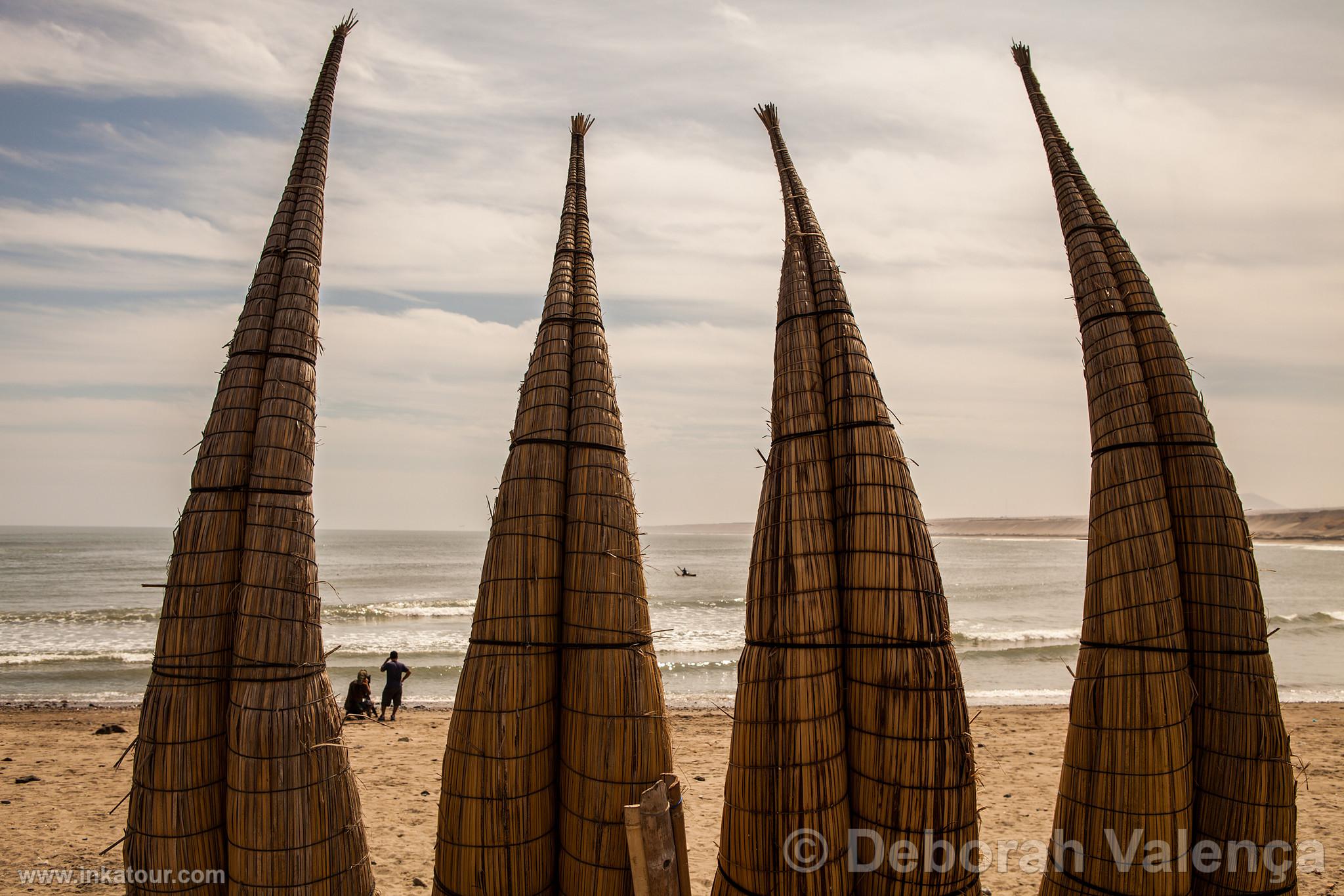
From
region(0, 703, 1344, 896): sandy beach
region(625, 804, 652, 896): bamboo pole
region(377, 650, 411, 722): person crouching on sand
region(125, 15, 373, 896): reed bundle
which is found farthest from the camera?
region(377, 650, 411, 722): person crouching on sand

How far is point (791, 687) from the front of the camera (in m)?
2.92

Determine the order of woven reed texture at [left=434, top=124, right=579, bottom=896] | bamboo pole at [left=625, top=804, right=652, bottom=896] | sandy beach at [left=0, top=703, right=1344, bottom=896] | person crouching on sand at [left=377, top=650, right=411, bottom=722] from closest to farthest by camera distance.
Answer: bamboo pole at [left=625, top=804, right=652, bottom=896] → woven reed texture at [left=434, top=124, right=579, bottom=896] → sandy beach at [left=0, top=703, right=1344, bottom=896] → person crouching on sand at [left=377, top=650, right=411, bottom=722]

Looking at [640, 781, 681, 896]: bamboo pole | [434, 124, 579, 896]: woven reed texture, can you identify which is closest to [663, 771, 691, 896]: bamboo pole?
[640, 781, 681, 896]: bamboo pole

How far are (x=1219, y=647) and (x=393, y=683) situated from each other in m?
12.5

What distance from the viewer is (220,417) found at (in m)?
3.54

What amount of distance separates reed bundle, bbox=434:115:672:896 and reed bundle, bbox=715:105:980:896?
0.49 meters

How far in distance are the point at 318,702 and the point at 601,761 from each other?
138 centimetres

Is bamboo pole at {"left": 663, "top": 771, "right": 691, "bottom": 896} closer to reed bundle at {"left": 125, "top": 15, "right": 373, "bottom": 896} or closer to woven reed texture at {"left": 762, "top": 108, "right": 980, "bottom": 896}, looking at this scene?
woven reed texture at {"left": 762, "top": 108, "right": 980, "bottom": 896}

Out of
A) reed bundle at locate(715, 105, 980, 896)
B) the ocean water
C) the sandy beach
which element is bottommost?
the ocean water

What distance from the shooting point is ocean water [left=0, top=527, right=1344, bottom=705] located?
1717 centimetres

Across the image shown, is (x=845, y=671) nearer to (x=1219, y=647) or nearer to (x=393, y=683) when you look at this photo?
(x=1219, y=647)

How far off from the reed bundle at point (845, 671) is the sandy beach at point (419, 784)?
4.31 meters

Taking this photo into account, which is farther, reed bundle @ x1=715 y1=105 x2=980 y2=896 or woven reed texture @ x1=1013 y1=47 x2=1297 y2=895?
woven reed texture @ x1=1013 y1=47 x2=1297 y2=895

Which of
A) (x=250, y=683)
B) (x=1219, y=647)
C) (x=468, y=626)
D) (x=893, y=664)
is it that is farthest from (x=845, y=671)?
(x=468, y=626)
